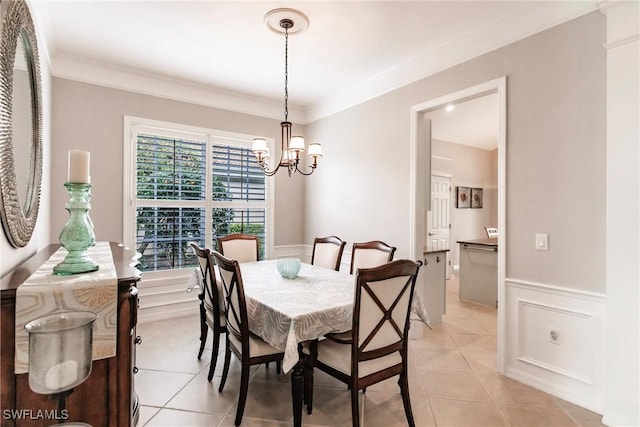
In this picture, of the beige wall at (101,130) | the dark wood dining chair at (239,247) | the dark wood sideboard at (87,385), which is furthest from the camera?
the dark wood dining chair at (239,247)

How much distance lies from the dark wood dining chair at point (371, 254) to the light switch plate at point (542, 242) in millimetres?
1085

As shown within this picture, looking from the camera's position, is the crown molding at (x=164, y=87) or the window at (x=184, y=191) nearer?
the crown molding at (x=164, y=87)

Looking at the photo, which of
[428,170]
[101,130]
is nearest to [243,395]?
[428,170]

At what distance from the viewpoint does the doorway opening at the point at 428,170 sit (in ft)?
8.66

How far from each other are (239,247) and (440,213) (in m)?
4.42

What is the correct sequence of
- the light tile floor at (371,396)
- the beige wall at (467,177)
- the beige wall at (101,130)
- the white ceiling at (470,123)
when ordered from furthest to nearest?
1. the beige wall at (467,177)
2. the white ceiling at (470,123)
3. the beige wall at (101,130)
4. the light tile floor at (371,396)

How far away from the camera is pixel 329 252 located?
346 centimetres

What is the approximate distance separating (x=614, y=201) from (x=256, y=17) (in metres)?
2.81

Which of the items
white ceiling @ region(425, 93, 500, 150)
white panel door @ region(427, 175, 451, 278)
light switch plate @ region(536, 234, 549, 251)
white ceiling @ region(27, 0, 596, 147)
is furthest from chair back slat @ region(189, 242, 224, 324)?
white panel door @ region(427, 175, 451, 278)

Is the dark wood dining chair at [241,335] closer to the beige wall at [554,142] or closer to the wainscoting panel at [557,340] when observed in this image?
the wainscoting panel at [557,340]

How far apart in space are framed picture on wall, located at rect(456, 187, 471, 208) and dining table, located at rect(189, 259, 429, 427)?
5225 mm

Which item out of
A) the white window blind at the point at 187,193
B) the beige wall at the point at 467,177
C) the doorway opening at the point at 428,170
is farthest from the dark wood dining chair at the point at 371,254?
the beige wall at the point at 467,177

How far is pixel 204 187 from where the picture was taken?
4.18m

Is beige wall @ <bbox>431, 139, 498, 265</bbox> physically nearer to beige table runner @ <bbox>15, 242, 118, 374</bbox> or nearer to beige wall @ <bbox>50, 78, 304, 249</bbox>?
beige wall @ <bbox>50, 78, 304, 249</bbox>
